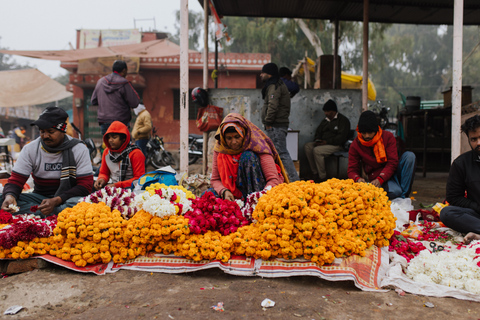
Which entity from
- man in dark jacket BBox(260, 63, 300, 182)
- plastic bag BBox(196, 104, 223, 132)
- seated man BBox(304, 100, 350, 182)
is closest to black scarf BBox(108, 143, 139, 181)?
man in dark jacket BBox(260, 63, 300, 182)

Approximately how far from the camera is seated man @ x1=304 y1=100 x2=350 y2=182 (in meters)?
6.80

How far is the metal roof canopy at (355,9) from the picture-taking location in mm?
7383

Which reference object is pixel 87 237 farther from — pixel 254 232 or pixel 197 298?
pixel 254 232

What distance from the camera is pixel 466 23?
851 centimetres

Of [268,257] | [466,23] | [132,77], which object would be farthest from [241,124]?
[132,77]

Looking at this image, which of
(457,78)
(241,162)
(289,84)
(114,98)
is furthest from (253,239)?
(289,84)

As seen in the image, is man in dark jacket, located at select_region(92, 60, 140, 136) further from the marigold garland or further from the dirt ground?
the dirt ground

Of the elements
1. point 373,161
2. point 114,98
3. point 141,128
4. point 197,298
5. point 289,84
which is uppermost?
point 289,84

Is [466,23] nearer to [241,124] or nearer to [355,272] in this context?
[241,124]

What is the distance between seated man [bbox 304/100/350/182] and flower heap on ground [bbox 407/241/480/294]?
4.13 meters

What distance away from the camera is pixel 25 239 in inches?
109

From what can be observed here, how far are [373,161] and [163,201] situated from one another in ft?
8.90

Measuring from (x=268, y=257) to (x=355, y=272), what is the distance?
24.2 inches

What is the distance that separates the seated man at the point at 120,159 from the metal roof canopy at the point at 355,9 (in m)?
3.89
